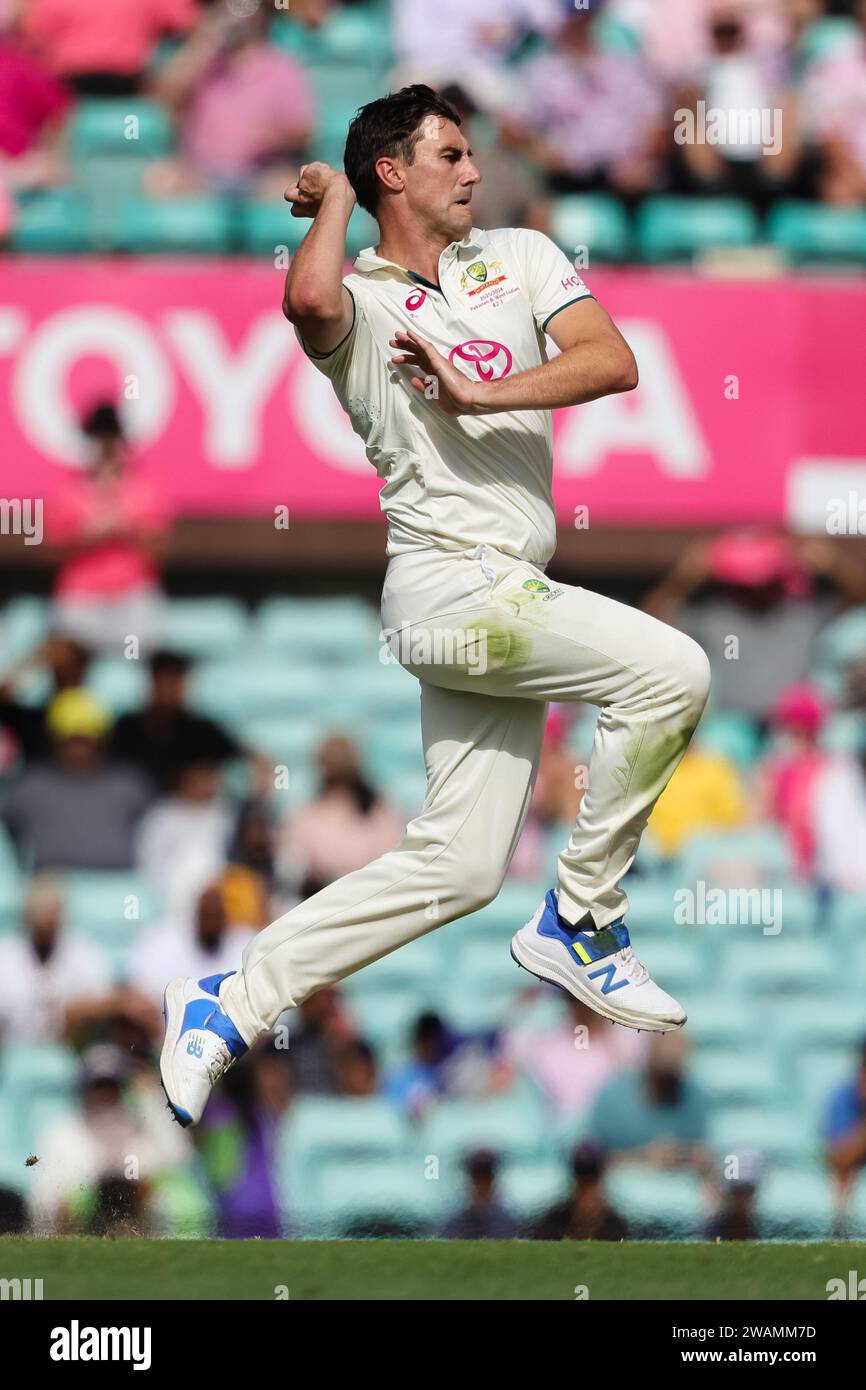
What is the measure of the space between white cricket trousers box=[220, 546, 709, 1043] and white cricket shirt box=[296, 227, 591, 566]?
9cm

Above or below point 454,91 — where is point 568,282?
below

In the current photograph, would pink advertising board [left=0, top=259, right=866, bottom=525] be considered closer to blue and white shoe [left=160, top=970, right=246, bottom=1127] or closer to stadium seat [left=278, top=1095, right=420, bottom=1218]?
stadium seat [left=278, top=1095, right=420, bottom=1218]

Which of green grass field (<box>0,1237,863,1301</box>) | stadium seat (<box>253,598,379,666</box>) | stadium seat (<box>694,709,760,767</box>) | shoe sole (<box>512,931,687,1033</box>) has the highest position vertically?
stadium seat (<box>253,598,379,666</box>)

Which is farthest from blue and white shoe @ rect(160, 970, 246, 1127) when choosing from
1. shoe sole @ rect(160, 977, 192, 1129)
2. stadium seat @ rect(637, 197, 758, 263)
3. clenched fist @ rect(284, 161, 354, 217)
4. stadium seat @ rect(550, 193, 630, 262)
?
stadium seat @ rect(637, 197, 758, 263)

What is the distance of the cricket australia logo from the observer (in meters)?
4.70

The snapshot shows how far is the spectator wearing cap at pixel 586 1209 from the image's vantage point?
700cm

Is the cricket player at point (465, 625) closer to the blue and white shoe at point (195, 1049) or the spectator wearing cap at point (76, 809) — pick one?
the blue and white shoe at point (195, 1049)

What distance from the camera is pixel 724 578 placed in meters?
9.20

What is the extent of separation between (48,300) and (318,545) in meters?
1.51

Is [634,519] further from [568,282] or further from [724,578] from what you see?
[568,282]

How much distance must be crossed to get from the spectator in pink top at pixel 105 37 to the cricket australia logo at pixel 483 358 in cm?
549

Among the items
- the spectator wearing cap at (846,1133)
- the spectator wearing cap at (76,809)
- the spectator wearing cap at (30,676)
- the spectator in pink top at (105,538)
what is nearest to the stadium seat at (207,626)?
the spectator in pink top at (105,538)

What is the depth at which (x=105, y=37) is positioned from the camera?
9.64 meters

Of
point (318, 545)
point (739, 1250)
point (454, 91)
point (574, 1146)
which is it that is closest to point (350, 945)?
point (739, 1250)
